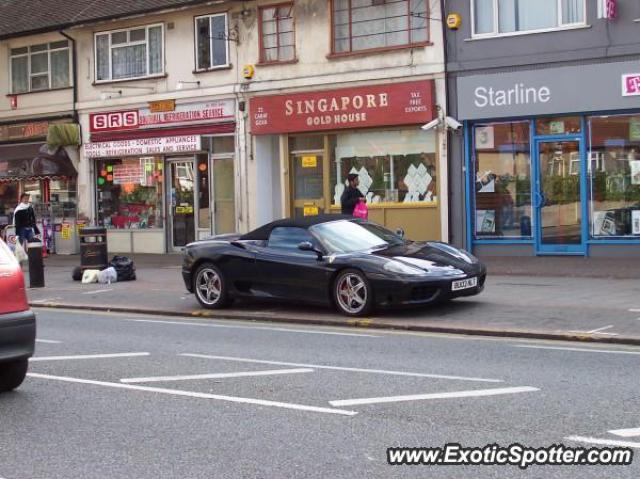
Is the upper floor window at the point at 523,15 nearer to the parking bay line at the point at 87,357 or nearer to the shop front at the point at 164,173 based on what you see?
the shop front at the point at 164,173

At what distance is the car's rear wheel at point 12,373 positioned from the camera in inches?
315

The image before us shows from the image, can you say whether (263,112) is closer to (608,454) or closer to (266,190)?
(266,190)

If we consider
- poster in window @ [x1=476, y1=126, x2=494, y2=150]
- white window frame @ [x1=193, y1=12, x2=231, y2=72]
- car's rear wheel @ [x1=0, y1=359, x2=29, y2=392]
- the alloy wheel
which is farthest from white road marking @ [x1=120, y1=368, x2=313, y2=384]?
white window frame @ [x1=193, y1=12, x2=231, y2=72]

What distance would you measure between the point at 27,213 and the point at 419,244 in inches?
471

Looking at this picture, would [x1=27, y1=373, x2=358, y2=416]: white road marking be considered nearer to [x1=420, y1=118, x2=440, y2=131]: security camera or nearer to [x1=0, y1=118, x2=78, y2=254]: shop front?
[x1=420, y1=118, x2=440, y2=131]: security camera

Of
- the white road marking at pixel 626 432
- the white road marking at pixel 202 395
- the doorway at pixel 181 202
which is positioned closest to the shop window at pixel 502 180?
the doorway at pixel 181 202

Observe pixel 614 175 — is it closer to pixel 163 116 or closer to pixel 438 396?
pixel 163 116

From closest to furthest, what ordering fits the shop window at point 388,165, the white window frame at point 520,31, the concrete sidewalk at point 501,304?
the concrete sidewalk at point 501,304, the white window frame at point 520,31, the shop window at point 388,165

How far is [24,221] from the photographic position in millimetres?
22094

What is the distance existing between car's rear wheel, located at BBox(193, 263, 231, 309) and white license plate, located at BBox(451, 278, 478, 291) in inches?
139

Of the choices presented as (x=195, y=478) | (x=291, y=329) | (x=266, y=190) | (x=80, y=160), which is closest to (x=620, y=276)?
(x=291, y=329)

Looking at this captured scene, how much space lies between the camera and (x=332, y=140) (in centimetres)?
2230

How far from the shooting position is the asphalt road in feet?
18.8

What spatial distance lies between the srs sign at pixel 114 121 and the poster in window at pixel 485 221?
9.97m
